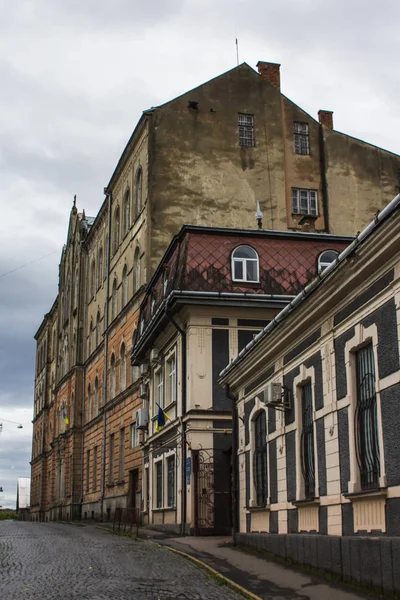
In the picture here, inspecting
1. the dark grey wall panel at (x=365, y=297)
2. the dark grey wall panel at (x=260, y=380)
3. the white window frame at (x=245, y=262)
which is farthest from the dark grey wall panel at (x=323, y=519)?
the white window frame at (x=245, y=262)

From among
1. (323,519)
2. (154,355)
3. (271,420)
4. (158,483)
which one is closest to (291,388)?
(271,420)

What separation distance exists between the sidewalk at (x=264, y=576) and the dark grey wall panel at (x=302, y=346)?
12.6ft

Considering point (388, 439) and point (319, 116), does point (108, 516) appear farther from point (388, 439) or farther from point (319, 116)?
point (388, 439)

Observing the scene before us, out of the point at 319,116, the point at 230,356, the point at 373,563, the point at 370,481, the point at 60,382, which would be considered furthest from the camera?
the point at 60,382

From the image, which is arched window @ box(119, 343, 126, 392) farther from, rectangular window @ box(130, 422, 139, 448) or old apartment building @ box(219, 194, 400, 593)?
old apartment building @ box(219, 194, 400, 593)

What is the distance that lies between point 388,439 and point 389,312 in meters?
1.73

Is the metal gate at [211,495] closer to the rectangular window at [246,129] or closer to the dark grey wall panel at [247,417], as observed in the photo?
the dark grey wall panel at [247,417]

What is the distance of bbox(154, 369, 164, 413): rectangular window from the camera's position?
28.6m

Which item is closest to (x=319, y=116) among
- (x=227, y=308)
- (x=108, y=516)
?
(x=227, y=308)

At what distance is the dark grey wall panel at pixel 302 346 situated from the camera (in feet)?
47.1

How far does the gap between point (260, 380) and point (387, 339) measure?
7075mm

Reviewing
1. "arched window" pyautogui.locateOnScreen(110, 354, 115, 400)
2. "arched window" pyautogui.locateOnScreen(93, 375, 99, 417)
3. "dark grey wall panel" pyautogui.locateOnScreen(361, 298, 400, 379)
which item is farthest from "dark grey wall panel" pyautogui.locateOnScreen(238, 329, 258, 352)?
"arched window" pyautogui.locateOnScreen(93, 375, 99, 417)

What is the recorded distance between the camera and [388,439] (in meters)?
11.1

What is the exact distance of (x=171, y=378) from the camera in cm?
2744
